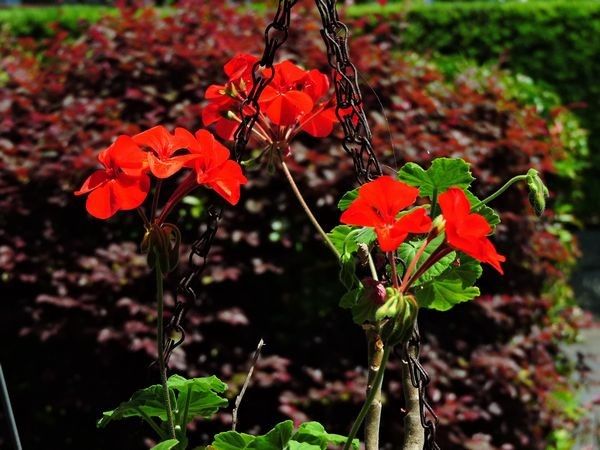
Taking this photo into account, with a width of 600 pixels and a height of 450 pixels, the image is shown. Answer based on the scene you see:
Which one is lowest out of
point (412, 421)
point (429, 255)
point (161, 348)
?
point (412, 421)

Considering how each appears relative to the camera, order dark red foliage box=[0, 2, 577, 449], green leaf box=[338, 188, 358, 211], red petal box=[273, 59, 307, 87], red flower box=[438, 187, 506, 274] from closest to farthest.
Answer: red flower box=[438, 187, 506, 274]
green leaf box=[338, 188, 358, 211]
red petal box=[273, 59, 307, 87]
dark red foliage box=[0, 2, 577, 449]

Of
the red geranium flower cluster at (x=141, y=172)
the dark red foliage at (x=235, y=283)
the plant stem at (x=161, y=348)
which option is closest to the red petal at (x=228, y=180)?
the red geranium flower cluster at (x=141, y=172)

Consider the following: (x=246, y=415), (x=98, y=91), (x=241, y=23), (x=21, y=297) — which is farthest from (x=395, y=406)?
(x=241, y=23)

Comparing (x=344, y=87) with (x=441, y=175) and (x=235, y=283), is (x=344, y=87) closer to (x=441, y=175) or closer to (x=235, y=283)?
(x=441, y=175)

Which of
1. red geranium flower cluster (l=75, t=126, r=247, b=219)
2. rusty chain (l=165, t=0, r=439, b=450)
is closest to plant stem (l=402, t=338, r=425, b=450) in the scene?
rusty chain (l=165, t=0, r=439, b=450)

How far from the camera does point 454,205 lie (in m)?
1.07

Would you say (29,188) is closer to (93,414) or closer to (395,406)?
(93,414)

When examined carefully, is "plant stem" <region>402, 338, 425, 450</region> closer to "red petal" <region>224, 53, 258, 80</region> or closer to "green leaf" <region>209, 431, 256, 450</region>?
"green leaf" <region>209, 431, 256, 450</region>

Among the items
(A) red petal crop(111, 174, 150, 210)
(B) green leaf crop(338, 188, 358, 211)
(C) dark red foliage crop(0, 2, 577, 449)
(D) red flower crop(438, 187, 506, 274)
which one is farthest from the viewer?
(C) dark red foliage crop(0, 2, 577, 449)

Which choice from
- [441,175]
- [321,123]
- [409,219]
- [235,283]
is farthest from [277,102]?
[235,283]

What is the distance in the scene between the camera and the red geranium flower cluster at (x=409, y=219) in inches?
41.7

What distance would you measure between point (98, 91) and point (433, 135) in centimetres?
115

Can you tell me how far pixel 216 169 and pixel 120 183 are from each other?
111mm

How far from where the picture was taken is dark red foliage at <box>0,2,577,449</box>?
3074 mm
